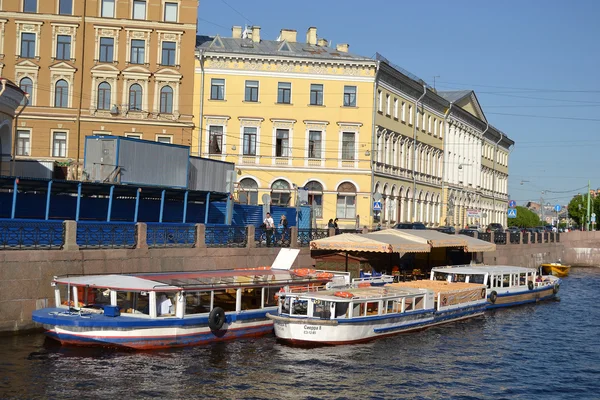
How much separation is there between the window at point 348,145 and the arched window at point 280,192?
4.07 metres

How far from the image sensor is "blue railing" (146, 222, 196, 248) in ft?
86.9

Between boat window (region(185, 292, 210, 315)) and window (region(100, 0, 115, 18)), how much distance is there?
2927 cm

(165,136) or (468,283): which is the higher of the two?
(165,136)

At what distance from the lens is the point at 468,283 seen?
105 ft

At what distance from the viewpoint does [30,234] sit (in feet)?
73.9

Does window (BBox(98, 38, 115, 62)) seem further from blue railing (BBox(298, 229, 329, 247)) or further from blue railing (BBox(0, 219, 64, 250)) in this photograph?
blue railing (BBox(0, 219, 64, 250))

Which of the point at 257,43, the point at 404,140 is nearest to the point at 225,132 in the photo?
the point at 257,43

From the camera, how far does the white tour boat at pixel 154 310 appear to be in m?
20.2

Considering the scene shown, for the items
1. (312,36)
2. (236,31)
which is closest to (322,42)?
(312,36)

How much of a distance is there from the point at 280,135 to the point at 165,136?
701 cm

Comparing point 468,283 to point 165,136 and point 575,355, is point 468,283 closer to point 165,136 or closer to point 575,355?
point 575,355

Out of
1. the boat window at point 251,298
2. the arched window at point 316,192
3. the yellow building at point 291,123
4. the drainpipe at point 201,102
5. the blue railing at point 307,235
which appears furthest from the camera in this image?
the arched window at point 316,192

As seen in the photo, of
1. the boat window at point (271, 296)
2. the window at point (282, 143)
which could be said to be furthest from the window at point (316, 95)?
the boat window at point (271, 296)

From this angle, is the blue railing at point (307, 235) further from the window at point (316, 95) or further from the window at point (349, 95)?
the window at point (349, 95)
